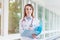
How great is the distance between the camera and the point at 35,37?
2.19m

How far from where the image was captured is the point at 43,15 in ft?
7.49

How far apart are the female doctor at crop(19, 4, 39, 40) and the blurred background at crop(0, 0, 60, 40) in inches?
2.6

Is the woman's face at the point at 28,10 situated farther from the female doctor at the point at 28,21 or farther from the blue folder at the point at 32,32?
the blue folder at the point at 32,32

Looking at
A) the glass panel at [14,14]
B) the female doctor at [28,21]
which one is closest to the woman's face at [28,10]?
the female doctor at [28,21]

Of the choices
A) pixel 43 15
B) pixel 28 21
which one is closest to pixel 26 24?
pixel 28 21

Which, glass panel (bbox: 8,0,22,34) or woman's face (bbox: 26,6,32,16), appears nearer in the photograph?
woman's face (bbox: 26,6,32,16)

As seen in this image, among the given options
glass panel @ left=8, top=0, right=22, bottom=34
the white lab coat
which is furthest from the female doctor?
glass panel @ left=8, top=0, right=22, bottom=34

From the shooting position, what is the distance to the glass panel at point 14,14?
229 centimetres

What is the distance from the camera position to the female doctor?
2160 mm

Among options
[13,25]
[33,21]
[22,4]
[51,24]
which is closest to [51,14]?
[51,24]

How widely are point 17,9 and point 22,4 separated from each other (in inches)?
4.5

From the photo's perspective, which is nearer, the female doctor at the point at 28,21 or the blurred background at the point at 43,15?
the female doctor at the point at 28,21

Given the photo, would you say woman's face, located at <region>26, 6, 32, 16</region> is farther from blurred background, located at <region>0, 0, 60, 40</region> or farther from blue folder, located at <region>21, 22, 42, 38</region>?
blue folder, located at <region>21, 22, 42, 38</region>

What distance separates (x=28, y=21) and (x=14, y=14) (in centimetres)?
29
